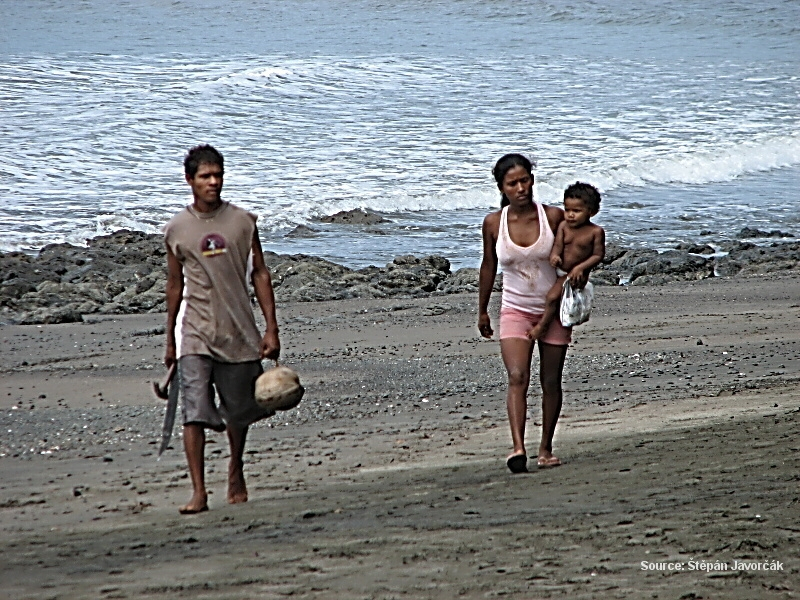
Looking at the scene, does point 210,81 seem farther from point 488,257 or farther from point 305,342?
point 488,257

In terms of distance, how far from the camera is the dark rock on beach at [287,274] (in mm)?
11269

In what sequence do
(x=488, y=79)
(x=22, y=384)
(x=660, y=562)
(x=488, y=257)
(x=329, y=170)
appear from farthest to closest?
(x=488, y=79), (x=329, y=170), (x=22, y=384), (x=488, y=257), (x=660, y=562)

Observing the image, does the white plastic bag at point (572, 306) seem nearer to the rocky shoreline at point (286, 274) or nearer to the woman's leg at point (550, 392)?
the woman's leg at point (550, 392)

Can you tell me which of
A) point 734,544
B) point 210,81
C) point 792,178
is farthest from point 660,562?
point 210,81

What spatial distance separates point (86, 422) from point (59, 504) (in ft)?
5.86

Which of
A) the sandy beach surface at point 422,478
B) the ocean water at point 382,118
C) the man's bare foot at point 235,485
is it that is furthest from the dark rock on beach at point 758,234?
the man's bare foot at point 235,485

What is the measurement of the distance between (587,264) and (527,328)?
16.8 inches

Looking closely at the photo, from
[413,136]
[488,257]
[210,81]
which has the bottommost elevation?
[488,257]

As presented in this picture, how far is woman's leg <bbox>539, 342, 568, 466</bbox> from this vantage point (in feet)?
17.4

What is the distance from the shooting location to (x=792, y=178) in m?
22.1

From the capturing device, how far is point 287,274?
1257cm

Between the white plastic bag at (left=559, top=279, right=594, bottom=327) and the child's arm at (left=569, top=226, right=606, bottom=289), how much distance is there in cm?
4

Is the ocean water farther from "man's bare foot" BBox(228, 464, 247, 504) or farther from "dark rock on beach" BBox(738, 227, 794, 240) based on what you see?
"man's bare foot" BBox(228, 464, 247, 504)

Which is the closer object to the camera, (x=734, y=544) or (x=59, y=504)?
(x=734, y=544)
